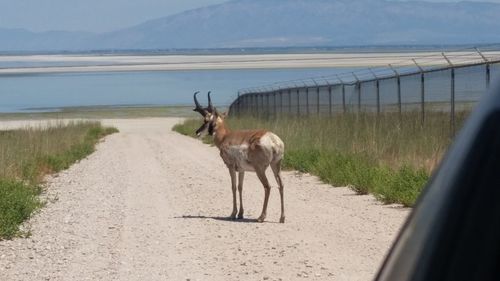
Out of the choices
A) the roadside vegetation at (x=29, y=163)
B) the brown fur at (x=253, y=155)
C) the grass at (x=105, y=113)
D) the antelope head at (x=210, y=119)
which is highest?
the antelope head at (x=210, y=119)

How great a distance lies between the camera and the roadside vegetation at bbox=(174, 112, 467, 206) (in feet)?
51.6

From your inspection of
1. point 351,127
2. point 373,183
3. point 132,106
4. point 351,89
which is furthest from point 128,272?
point 132,106

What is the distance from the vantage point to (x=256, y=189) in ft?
60.0

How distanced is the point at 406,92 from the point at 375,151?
3331mm

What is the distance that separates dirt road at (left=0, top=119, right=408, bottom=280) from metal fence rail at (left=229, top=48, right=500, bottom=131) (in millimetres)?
2229

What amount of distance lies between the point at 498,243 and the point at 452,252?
0.17ft

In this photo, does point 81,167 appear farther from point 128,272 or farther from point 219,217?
point 128,272

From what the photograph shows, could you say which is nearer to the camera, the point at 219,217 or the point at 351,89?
the point at 219,217

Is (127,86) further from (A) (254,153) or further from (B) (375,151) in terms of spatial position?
(A) (254,153)

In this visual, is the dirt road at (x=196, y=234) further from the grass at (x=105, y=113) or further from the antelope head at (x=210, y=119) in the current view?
the grass at (x=105, y=113)

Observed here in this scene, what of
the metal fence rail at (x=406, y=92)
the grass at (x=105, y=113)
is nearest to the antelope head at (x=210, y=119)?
the metal fence rail at (x=406, y=92)

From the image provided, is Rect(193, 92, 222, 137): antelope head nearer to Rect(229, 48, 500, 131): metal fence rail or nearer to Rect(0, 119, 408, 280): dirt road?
Rect(0, 119, 408, 280): dirt road

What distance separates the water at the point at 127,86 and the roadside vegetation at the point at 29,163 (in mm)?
37176

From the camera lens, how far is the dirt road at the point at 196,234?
9828 millimetres
